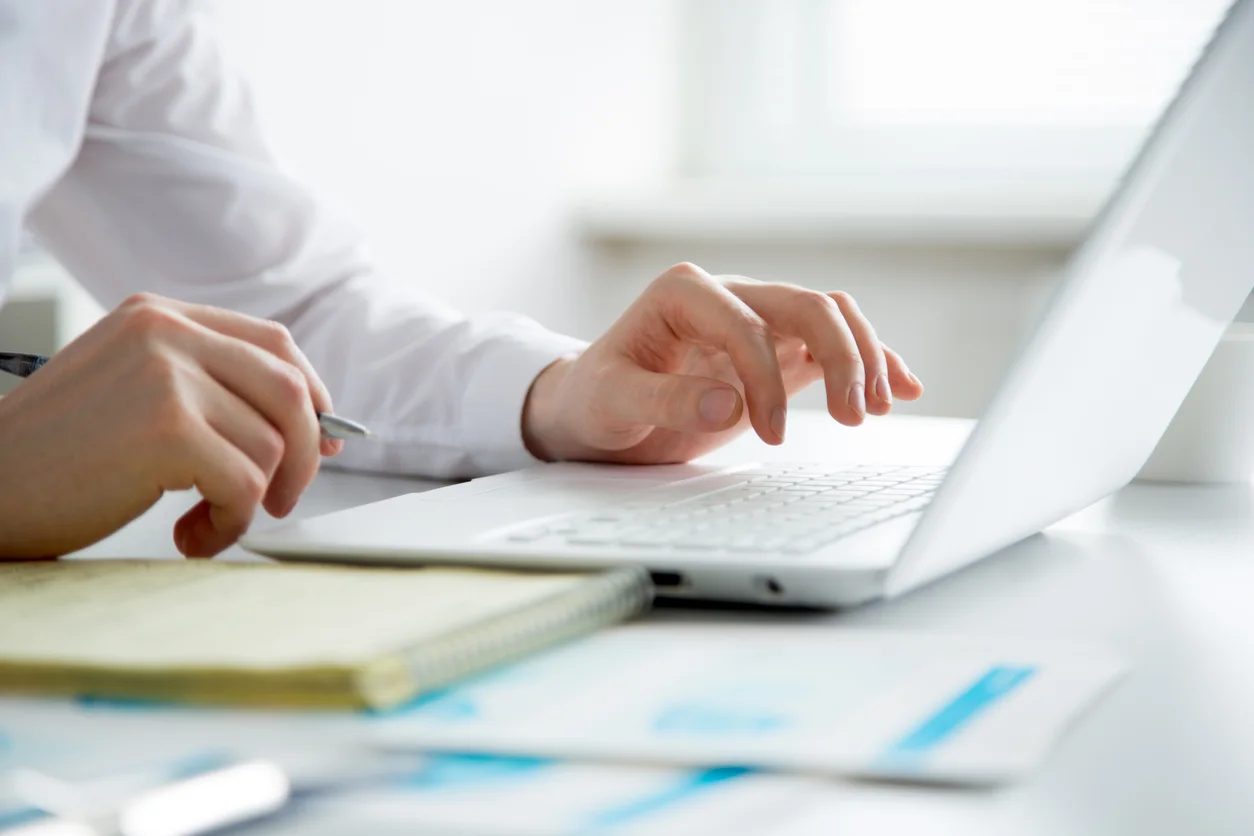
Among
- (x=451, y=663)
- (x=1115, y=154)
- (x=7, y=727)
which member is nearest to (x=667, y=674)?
(x=451, y=663)

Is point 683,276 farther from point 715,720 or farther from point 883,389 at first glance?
point 715,720

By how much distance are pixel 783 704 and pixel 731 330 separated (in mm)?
352

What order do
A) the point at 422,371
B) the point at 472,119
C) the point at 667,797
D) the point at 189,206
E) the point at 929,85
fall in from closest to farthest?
the point at 667,797 < the point at 422,371 < the point at 189,206 < the point at 472,119 < the point at 929,85

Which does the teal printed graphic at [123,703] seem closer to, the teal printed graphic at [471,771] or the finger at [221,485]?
the teal printed graphic at [471,771]

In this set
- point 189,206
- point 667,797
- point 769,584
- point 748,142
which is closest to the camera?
point 667,797

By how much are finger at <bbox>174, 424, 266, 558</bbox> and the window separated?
2057 mm

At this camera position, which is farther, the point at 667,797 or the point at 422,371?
the point at 422,371

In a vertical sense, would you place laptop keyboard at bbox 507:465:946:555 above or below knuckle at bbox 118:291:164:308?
below

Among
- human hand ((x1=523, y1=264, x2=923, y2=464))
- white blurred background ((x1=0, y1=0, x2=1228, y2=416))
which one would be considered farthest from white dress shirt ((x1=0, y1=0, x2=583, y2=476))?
white blurred background ((x1=0, y1=0, x2=1228, y2=416))

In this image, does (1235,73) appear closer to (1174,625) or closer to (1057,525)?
(1174,625)

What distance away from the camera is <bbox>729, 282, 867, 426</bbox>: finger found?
2.13 feet

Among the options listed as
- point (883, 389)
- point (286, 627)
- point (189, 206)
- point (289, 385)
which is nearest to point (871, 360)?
point (883, 389)

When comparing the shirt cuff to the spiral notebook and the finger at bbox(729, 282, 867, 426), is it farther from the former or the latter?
the spiral notebook

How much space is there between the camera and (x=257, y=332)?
0.57 meters
